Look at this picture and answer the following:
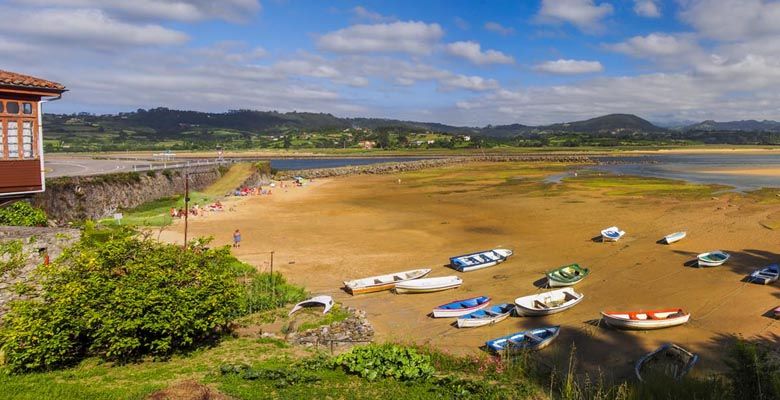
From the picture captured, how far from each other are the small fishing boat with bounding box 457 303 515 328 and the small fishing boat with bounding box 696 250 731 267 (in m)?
12.2

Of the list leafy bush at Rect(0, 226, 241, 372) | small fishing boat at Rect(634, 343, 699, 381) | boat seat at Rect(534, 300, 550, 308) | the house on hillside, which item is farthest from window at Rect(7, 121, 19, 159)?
small fishing boat at Rect(634, 343, 699, 381)

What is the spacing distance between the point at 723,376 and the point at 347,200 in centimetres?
4265

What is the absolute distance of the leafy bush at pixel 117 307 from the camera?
1055 cm

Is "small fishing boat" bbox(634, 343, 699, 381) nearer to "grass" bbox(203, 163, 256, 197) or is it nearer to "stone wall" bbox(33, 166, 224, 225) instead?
"stone wall" bbox(33, 166, 224, 225)

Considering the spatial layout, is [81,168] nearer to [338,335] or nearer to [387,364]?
[338,335]

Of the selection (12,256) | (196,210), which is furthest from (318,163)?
(12,256)

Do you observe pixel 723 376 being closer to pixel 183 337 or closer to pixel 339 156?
pixel 183 337

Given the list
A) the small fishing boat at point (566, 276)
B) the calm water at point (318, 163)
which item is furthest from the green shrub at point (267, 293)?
the calm water at point (318, 163)

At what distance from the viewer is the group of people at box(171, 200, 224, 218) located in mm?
39203

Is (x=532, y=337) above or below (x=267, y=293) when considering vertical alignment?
above

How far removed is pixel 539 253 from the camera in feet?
91.8

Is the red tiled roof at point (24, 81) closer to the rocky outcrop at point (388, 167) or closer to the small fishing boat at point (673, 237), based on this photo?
the small fishing boat at point (673, 237)

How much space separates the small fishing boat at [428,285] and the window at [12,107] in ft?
53.5

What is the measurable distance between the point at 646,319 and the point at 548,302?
11.7 feet
